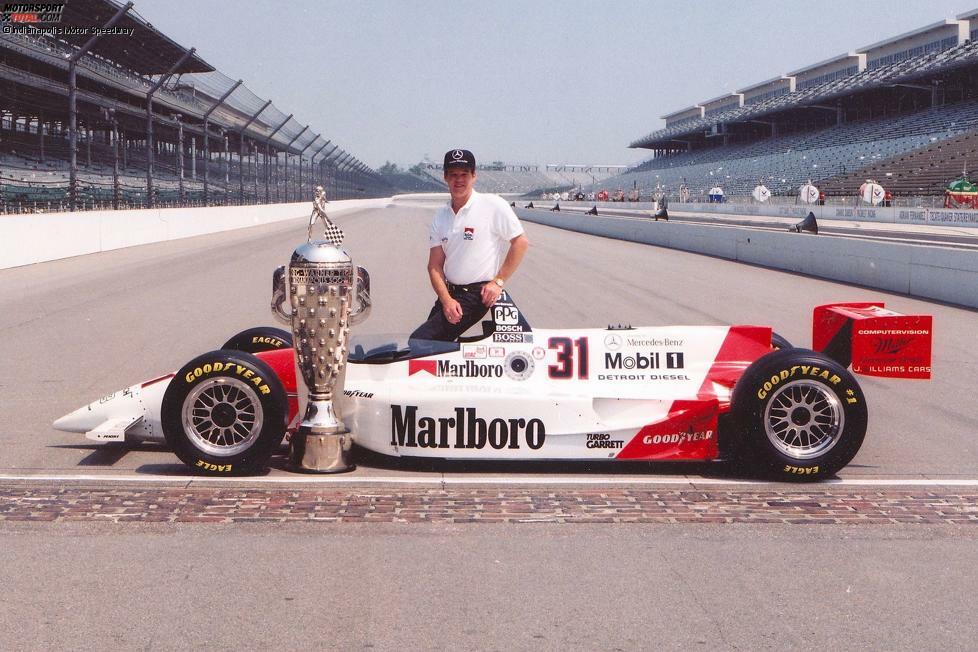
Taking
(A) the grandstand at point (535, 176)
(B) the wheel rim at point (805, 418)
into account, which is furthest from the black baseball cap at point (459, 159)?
(A) the grandstand at point (535, 176)

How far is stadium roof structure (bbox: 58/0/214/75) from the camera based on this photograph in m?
41.5

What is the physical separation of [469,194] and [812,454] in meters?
2.26

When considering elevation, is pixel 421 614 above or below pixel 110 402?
below

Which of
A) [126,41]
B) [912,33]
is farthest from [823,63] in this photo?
[126,41]

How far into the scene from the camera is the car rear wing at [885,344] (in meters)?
5.58

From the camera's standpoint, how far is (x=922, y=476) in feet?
18.3

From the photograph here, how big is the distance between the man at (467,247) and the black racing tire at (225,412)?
951 millimetres

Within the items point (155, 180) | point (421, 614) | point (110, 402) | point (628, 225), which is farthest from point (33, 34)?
point (421, 614)

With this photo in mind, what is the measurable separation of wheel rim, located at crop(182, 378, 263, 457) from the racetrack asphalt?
20 centimetres

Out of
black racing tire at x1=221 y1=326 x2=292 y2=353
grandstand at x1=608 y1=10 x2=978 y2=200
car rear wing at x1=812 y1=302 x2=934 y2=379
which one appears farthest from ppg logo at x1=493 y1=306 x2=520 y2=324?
grandstand at x1=608 y1=10 x2=978 y2=200

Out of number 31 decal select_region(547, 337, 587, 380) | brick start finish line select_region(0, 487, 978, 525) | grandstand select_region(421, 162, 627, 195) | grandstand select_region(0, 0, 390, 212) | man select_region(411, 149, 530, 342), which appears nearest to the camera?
brick start finish line select_region(0, 487, 978, 525)

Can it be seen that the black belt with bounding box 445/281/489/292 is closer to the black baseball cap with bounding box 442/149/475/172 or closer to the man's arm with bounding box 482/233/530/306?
the man's arm with bounding box 482/233/530/306

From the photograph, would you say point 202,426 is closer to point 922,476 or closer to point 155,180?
point 922,476

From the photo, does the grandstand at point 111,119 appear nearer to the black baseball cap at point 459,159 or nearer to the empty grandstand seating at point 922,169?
the black baseball cap at point 459,159
